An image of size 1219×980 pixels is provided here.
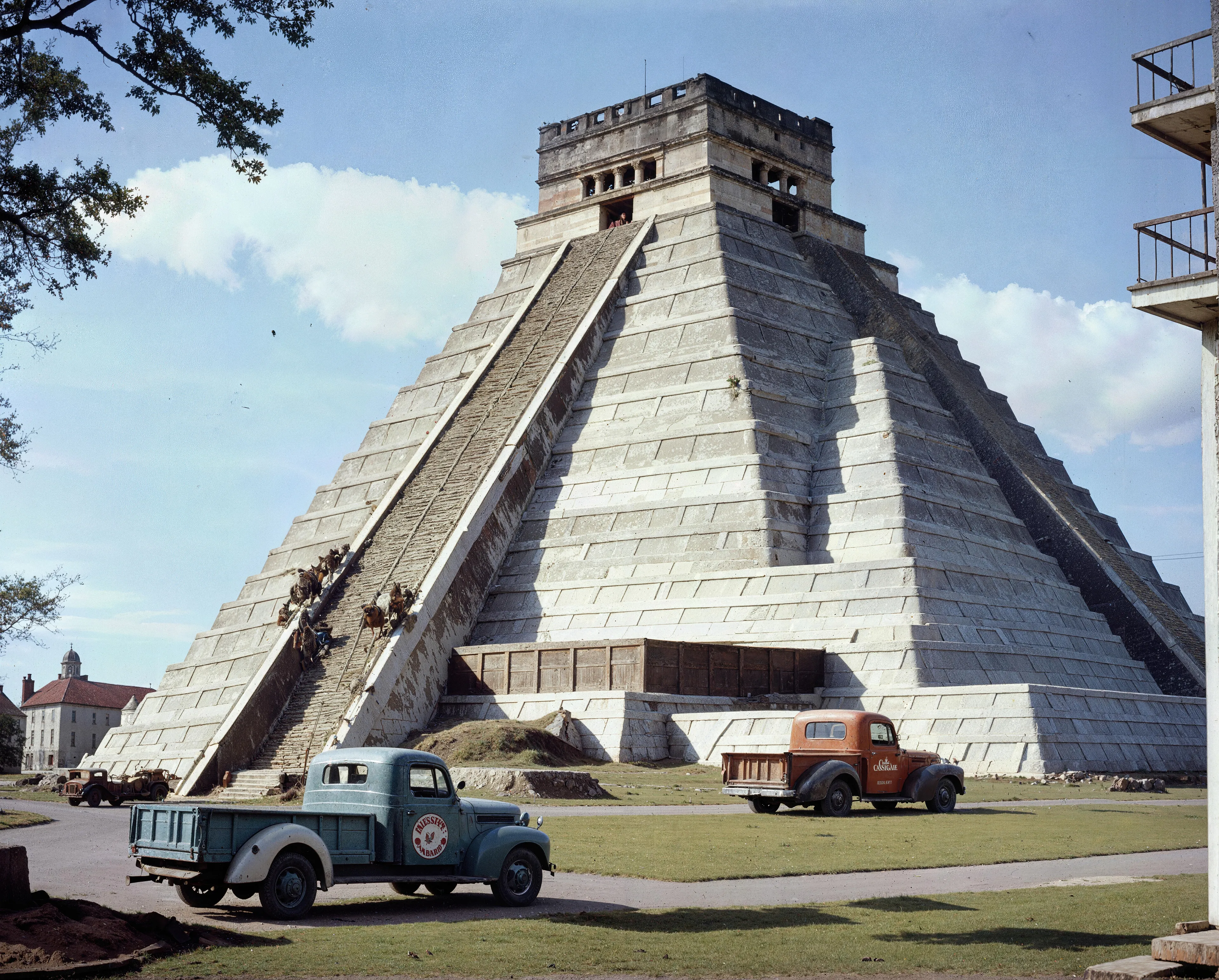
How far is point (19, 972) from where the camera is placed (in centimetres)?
1059

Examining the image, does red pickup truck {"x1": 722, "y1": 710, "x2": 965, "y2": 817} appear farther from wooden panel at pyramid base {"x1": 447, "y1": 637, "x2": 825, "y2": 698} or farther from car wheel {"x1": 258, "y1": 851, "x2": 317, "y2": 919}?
car wheel {"x1": 258, "y1": 851, "x2": 317, "y2": 919}

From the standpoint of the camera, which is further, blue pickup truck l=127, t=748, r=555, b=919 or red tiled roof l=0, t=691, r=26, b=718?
red tiled roof l=0, t=691, r=26, b=718

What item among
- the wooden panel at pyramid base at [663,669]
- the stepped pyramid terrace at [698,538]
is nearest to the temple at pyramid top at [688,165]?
the stepped pyramid terrace at [698,538]

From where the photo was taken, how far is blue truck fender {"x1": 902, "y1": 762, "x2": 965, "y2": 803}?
2583 centimetres

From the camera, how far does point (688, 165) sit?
54812 mm

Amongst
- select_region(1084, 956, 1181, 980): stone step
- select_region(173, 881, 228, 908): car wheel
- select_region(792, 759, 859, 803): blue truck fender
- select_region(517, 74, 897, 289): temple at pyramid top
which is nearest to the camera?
select_region(1084, 956, 1181, 980): stone step

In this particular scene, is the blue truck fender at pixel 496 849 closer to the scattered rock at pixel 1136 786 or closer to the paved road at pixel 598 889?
the paved road at pixel 598 889

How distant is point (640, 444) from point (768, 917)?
105ft

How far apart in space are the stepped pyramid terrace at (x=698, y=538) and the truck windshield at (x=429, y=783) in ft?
58.2

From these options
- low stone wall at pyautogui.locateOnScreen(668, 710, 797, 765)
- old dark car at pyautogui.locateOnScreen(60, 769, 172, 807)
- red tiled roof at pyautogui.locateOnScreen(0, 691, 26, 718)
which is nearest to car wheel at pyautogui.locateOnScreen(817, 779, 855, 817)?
low stone wall at pyautogui.locateOnScreen(668, 710, 797, 765)

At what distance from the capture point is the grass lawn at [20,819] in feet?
84.1

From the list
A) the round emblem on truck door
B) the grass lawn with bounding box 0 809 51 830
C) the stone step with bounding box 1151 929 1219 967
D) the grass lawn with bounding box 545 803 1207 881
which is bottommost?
the grass lawn with bounding box 0 809 51 830

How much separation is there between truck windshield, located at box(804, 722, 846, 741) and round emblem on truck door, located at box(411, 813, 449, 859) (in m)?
12.4

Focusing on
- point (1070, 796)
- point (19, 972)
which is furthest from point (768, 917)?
point (1070, 796)
